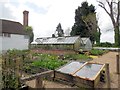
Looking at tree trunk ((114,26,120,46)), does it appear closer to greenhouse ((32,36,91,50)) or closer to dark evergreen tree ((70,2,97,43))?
dark evergreen tree ((70,2,97,43))

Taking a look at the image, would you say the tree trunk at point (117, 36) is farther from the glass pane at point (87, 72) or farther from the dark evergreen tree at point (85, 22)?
the glass pane at point (87, 72)

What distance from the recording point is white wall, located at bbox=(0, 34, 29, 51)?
26.2 m

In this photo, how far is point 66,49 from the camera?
71.8ft

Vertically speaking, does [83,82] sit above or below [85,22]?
below

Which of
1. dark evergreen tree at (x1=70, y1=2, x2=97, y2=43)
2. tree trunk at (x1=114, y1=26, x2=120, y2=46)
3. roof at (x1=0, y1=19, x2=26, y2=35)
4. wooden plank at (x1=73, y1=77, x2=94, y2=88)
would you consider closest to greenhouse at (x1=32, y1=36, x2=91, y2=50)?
roof at (x1=0, y1=19, x2=26, y2=35)

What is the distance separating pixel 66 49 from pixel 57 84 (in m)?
15.1

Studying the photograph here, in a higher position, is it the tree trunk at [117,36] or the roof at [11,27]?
the roof at [11,27]

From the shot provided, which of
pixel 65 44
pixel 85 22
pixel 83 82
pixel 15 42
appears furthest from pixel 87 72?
pixel 85 22

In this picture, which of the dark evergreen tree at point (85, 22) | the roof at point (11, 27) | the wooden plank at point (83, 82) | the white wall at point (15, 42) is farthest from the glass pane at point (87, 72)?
the dark evergreen tree at point (85, 22)

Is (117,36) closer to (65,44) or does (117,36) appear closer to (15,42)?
(65,44)

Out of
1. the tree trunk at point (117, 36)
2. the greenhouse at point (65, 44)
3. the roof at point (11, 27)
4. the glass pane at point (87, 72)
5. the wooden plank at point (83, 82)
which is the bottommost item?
the wooden plank at point (83, 82)

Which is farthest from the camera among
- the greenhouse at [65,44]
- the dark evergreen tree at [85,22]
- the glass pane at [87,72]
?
the dark evergreen tree at [85,22]

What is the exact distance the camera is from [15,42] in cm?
2777

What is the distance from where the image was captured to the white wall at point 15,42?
85.9 ft
